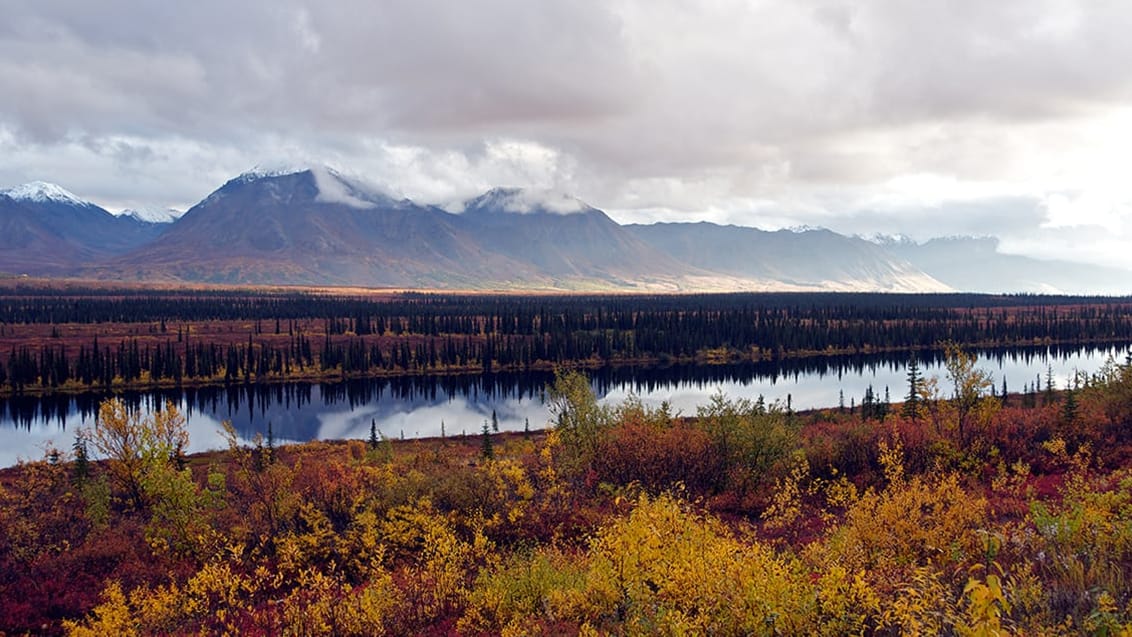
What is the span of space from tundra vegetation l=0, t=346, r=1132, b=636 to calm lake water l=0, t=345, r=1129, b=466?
119 feet

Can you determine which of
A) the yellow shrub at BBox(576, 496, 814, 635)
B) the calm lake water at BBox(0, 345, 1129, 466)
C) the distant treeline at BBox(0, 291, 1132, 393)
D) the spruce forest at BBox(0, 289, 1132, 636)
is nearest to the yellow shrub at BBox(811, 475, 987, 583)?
the spruce forest at BBox(0, 289, 1132, 636)

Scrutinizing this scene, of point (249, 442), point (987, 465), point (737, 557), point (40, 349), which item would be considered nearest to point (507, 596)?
point (737, 557)

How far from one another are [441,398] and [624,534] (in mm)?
102245

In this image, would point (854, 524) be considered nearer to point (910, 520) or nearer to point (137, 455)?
point (910, 520)

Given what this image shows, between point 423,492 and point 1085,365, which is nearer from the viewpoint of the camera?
point 423,492

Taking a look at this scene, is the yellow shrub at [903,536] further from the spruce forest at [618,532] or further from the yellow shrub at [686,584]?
the yellow shrub at [686,584]

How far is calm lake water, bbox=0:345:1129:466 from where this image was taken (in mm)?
90375

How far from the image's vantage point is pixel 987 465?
3653 cm

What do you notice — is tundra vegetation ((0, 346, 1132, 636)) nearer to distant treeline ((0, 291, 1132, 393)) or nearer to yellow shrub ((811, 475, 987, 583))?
yellow shrub ((811, 475, 987, 583))

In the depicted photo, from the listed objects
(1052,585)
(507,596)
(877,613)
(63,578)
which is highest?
(1052,585)

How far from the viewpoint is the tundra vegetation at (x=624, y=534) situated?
A: 14.0 meters

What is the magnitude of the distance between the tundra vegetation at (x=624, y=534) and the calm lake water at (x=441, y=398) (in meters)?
36.4

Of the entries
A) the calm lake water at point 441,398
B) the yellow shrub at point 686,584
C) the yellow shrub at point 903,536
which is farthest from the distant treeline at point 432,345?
the yellow shrub at point 686,584

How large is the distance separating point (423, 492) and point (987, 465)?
29.5 m
